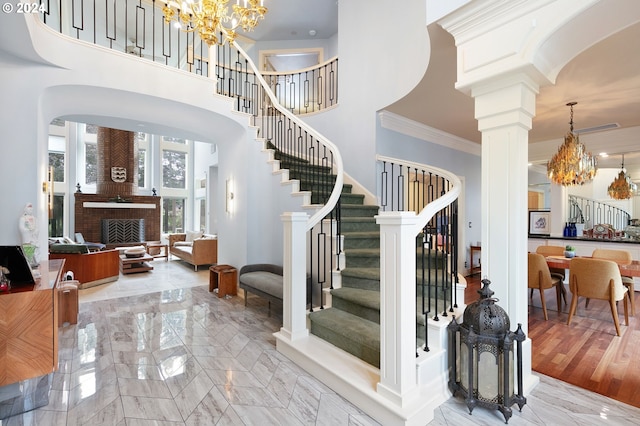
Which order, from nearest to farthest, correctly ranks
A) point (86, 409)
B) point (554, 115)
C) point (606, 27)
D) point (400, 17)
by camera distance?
point (606, 27), point (86, 409), point (400, 17), point (554, 115)

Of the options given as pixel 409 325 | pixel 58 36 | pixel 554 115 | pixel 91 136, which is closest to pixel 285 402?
pixel 409 325

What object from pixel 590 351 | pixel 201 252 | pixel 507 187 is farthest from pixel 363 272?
pixel 201 252

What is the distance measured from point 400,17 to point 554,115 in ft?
8.81

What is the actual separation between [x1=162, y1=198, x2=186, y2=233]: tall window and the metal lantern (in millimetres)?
12849

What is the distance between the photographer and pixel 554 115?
4605 mm

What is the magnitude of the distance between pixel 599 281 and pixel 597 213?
6644mm

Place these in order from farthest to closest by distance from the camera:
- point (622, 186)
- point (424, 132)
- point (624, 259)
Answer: point (622, 186), point (424, 132), point (624, 259)

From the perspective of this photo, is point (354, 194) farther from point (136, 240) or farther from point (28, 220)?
point (136, 240)

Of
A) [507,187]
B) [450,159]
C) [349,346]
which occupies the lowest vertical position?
[349,346]

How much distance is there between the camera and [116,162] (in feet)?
35.6

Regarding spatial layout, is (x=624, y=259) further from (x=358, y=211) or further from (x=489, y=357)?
(x=489, y=357)

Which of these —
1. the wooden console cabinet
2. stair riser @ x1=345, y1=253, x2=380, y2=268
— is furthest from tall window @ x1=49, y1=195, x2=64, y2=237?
stair riser @ x1=345, y1=253, x2=380, y2=268

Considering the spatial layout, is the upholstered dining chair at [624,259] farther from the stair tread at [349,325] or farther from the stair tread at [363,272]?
the stair tread at [349,325]

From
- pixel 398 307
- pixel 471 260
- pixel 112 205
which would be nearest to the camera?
pixel 398 307
